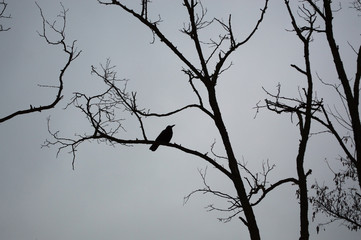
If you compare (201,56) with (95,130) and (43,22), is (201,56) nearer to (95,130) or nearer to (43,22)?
(95,130)

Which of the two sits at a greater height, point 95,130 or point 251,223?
point 95,130

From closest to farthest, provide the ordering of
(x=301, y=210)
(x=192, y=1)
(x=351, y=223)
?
(x=301, y=210) < (x=192, y=1) < (x=351, y=223)

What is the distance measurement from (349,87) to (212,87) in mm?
1924

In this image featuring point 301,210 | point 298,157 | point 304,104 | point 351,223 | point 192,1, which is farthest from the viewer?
point 351,223

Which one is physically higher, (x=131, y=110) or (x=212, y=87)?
(x=212, y=87)

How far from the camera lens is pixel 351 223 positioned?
1070 centimetres

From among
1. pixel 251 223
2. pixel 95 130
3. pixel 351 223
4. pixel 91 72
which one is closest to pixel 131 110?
pixel 95 130

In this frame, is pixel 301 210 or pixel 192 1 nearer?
pixel 301 210

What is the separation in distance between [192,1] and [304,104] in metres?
2.57

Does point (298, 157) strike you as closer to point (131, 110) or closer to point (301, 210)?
point (301, 210)

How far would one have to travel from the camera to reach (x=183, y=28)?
17.0 ft

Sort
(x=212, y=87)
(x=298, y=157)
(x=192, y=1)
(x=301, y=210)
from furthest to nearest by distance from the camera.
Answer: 1. (x=192, y=1)
2. (x=212, y=87)
3. (x=298, y=157)
4. (x=301, y=210)

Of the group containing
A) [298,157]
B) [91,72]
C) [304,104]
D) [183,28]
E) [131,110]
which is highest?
A: [183,28]

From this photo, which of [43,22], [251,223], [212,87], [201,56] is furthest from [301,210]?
[43,22]
